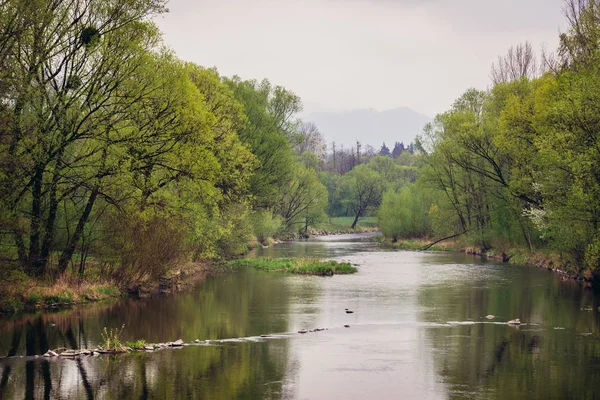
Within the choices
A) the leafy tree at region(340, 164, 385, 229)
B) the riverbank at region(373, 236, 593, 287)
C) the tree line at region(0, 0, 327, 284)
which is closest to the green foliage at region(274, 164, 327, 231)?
the riverbank at region(373, 236, 593, 287)

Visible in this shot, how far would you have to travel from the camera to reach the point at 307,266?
51625 millimetres

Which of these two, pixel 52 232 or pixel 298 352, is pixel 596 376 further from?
pixel 52 232

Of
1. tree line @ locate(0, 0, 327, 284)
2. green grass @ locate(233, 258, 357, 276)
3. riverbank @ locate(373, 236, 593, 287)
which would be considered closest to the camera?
tree line @ locate(0, 0, 327, 284)

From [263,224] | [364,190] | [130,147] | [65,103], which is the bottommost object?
[263,224]

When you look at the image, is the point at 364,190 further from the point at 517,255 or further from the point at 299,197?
the point at 517,255

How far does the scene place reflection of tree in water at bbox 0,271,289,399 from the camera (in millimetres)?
17844

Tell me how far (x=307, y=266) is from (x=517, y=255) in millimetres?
22056

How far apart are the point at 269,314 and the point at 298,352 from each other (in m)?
8.65

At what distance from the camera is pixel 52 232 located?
110 ft

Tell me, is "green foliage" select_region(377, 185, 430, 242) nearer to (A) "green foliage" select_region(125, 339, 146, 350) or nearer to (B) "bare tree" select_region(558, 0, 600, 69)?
(B) "bare tree" select_region(558, 0, 600, 69)

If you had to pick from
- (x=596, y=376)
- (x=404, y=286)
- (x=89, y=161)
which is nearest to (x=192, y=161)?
(x=89, y=161)

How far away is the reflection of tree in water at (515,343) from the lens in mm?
18750

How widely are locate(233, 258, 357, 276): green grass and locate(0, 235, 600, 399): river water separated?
7120 millimetres

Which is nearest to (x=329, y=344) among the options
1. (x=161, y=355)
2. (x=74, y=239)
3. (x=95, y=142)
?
(x=161, y=355)
